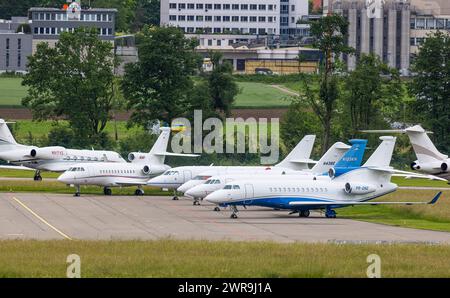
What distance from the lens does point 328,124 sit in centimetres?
10962

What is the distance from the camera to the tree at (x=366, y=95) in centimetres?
11700

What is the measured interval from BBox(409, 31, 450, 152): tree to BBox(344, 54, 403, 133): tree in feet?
8.66

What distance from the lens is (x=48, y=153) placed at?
92.9 m

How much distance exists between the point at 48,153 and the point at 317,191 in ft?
94.6

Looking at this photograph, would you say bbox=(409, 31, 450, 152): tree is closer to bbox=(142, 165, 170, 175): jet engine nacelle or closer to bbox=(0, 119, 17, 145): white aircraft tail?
bbox=(142, 165, 170, 175): jet engine nacelle

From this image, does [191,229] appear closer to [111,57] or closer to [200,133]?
[200,133]

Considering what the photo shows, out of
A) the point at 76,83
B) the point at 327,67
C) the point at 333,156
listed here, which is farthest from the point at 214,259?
the point at 76,83

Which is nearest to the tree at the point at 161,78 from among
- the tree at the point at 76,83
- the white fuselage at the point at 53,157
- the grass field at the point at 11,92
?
the tree at the point at 76,83

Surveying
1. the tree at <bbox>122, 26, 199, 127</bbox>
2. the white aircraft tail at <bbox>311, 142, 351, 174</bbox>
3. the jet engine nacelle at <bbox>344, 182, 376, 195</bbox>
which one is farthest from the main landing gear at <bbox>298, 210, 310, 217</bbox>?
the tree at <bbox>122, 26, 199, 127</bbox>

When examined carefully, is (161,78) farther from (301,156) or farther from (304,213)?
(304,213)

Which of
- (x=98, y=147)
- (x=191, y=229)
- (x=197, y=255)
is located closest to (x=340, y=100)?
(x=98, y=147)

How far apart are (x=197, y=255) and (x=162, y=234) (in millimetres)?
11784

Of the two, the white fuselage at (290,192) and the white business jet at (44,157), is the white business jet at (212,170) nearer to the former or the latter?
the white fuselage at (290,192)

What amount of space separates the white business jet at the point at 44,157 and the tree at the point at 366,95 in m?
28.6
